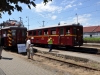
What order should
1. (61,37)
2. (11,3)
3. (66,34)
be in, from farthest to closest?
(61,37) < (66,34) < (11,3)

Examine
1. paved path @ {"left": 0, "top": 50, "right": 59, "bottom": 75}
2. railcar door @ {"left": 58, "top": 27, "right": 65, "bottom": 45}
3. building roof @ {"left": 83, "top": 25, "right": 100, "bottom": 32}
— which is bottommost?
paved path @ {"left": 0, "top": 50, "right": 59, "bottom": 75}

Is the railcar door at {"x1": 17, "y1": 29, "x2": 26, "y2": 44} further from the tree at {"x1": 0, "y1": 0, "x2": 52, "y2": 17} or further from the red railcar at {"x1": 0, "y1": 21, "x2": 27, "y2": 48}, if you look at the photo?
the tree at {"x1": 0, "y1": 0, "x2": 52, "y2": 17}

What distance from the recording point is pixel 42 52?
22250 mm

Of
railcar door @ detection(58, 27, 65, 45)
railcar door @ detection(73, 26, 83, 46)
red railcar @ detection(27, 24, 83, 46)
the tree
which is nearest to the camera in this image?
the tree

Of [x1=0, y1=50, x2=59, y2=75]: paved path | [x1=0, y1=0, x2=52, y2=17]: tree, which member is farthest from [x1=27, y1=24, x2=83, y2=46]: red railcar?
[x1=0, y1=0, x2=52, y2=17]: tree

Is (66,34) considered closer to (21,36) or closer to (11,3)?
(21,36)

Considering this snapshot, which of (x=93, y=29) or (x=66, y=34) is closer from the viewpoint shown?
(x=66, y=34)

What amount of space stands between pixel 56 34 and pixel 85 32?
65.9 m

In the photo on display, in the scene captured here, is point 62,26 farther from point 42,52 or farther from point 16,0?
point 16,0

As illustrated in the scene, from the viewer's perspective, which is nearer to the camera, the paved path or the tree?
the tree

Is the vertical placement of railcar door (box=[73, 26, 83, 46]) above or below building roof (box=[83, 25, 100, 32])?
below

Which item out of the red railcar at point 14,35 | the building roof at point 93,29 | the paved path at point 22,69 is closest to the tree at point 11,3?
the paved path at point 22,69

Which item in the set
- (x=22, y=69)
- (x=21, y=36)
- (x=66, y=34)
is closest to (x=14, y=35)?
(x=21, y=36)

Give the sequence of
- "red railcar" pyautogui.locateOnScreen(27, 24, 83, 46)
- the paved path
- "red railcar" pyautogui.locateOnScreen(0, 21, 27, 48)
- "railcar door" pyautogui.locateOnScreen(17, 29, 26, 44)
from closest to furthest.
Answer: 1. the paved path
2. "red railcar" pyautogui.locateOnScreen(27, 24, 83, 46)
3. "red railcar" pyautogui.locateOnScreen(0, 21, 27, 48)
4. "railcar door" pyautogui.locateOnScreen(17, 29, 26, 44)
